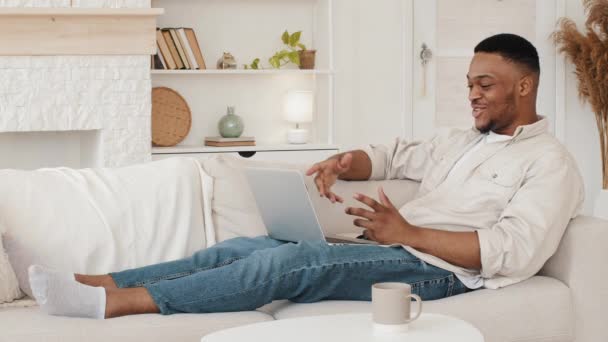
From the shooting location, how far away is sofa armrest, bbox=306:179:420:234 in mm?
3061

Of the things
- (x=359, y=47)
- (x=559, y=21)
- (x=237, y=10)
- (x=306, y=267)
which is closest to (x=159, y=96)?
(x=237, y=10)

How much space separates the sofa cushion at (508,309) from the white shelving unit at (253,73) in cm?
261

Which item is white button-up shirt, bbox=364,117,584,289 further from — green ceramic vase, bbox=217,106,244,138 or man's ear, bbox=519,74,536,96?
green ceramic vase, bbox=217,106,244,138

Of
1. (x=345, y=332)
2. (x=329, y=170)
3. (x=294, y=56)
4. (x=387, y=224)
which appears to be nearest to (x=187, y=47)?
(x=294, y=56)

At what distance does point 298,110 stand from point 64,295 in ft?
10.2

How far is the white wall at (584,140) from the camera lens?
5.71 metres

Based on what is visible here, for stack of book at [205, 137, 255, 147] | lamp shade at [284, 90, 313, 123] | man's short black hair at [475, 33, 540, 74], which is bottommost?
stack of book at [205, 137, 255, 147]

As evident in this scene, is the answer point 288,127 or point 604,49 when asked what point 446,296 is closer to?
point 288,127

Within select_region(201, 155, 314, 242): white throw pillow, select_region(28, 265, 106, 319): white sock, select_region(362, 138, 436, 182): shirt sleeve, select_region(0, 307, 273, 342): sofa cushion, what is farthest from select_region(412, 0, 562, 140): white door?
select_region(28, 265, 106, 319): white sock

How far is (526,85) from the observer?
2787mm

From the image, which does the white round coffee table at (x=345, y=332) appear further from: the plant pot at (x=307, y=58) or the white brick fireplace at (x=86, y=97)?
the plant pot at (x=307, y=58)

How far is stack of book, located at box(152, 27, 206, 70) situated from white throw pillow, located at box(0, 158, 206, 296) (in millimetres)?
2098

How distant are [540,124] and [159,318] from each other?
1.26 metres

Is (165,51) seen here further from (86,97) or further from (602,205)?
(602,205)
